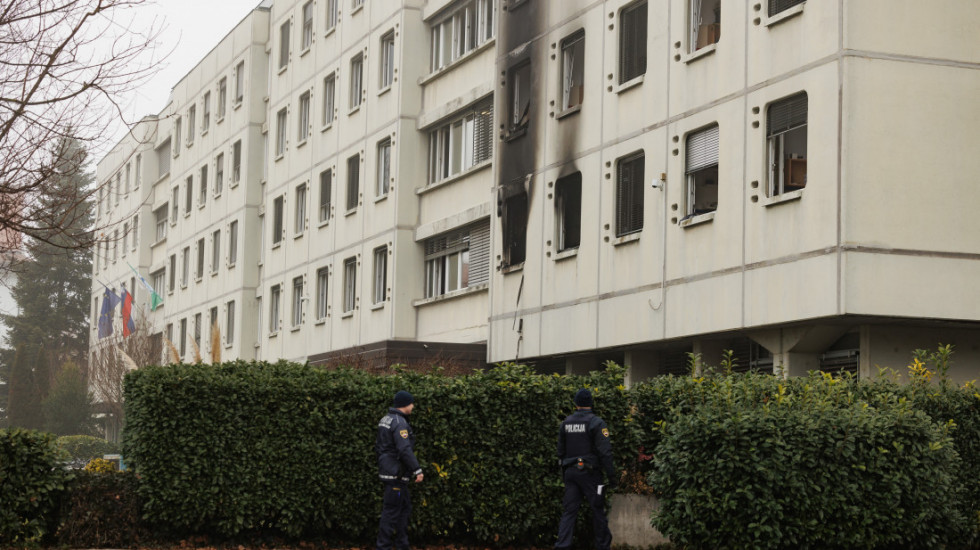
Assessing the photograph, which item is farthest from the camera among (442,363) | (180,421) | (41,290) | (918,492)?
(41,290)

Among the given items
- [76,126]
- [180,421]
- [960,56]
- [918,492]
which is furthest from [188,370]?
[960,56]

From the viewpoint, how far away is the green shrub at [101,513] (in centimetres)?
1788

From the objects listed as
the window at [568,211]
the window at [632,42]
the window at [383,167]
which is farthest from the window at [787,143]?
the window at [383,167]

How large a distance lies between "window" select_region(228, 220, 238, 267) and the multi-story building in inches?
184

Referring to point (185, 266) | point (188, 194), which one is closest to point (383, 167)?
point (185, 266)

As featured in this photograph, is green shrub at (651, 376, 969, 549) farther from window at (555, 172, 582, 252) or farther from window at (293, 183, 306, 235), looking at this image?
window at (293, 183, 306, 235)

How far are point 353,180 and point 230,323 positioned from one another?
13992mm

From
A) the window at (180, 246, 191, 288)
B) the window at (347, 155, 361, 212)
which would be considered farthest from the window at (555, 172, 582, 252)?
the window at (180, 246, 191, 288)

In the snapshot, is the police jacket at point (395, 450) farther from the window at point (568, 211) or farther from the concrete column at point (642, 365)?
the window at point (568, 211)

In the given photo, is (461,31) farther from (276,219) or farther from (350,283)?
(276,219)

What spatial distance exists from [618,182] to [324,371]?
10.9m

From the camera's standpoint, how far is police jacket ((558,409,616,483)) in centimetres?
1705

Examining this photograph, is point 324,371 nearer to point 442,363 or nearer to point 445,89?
point 442,363

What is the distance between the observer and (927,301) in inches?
876
